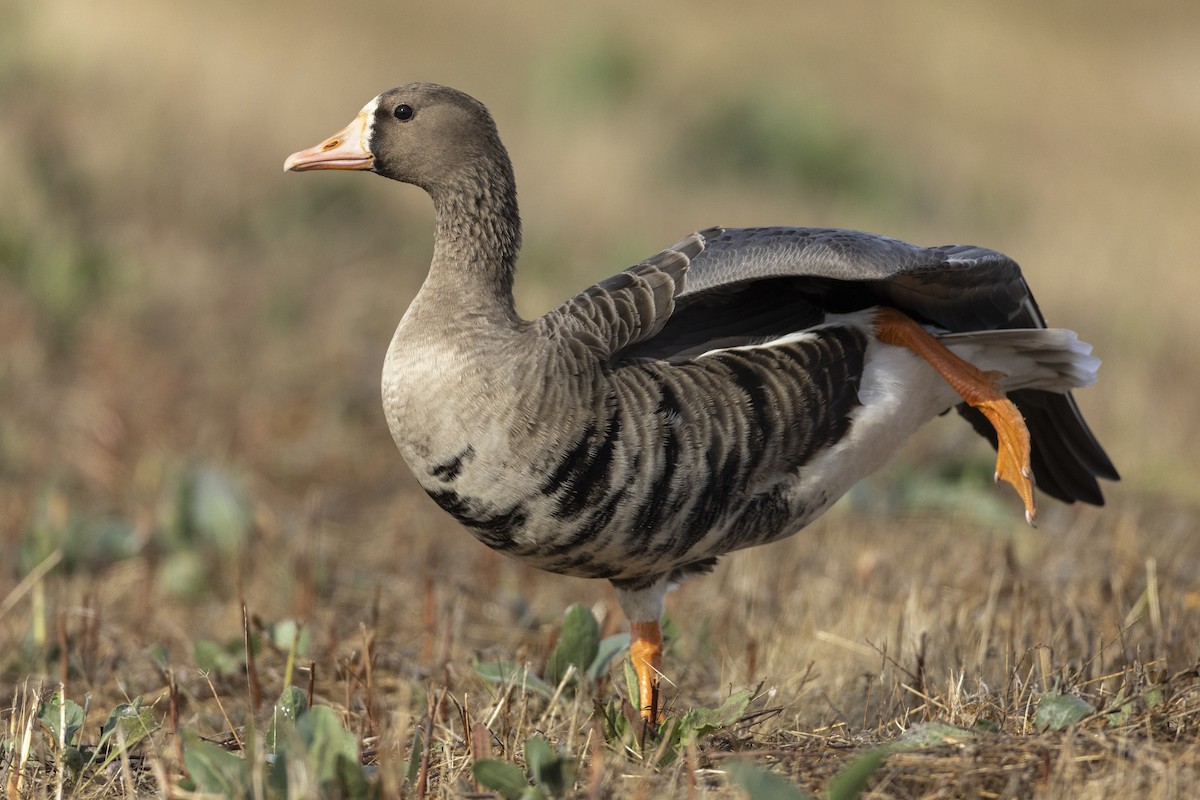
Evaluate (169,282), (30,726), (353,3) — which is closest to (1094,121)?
(353,3)

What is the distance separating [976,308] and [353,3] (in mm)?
15402

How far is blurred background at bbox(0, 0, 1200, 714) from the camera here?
659 centimetres

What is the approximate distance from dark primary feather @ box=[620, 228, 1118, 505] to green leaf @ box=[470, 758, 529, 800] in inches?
50.9

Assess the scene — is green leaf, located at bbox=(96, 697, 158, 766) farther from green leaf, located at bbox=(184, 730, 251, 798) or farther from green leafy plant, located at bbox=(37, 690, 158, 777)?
green leaf, located at bbox=(184, 730, 251, 798)

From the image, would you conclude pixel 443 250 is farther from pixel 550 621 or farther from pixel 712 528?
pixel 550 621

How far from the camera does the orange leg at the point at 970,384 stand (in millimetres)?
4086

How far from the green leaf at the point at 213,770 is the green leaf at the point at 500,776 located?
1.58ft

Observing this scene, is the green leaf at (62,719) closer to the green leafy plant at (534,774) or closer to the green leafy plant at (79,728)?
the green leafy plant at (79,728)

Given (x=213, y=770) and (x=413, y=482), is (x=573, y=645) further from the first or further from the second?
(x=413, y=482)

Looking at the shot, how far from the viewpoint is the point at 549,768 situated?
2973mm

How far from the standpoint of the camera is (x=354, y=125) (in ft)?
13.7

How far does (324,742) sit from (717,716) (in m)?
0.92

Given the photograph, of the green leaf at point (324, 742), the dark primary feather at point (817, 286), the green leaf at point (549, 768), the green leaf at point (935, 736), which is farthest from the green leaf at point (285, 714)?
the green leaf at point (935, 736)

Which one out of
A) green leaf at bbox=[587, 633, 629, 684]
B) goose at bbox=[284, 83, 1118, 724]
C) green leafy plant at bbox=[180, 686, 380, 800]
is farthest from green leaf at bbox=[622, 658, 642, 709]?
green leafy plant at bbox=[180, 686, 380, 800]
